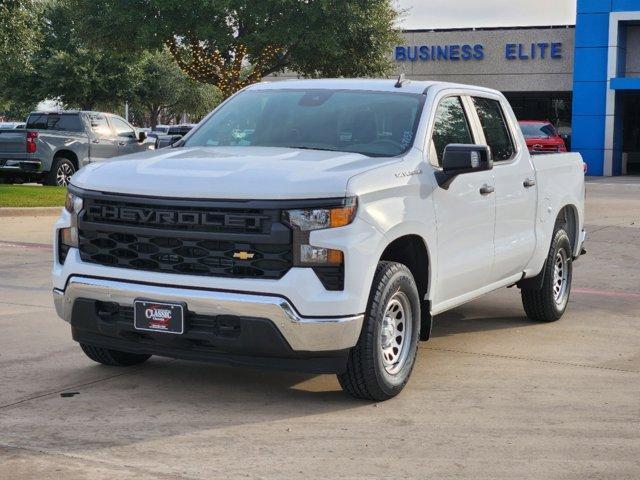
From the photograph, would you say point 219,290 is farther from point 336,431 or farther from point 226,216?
point 336,431

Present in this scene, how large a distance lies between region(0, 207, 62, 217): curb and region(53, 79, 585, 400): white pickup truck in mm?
11037

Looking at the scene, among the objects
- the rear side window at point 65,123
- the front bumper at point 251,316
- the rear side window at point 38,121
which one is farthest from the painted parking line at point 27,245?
the rear side window at point 38,121

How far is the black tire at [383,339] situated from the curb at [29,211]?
1240 centimetres

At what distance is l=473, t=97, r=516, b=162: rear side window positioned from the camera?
→ 7.97 m

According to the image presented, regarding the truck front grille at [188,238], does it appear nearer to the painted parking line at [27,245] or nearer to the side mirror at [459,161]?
the side mirror at [459,161]

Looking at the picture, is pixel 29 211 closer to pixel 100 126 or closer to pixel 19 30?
pixel 100 126

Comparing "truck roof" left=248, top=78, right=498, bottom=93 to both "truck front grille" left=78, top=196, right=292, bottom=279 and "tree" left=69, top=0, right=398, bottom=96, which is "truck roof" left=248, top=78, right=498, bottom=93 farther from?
"tree" left=69, top=0, right=398, bottom=96

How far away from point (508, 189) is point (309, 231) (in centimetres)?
263

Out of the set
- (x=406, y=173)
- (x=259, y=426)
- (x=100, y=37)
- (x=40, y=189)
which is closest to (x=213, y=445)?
(x=259, y=426)

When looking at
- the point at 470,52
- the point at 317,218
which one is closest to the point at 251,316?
the point at 317,218

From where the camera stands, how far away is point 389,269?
6.08m

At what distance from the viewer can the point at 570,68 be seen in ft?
150

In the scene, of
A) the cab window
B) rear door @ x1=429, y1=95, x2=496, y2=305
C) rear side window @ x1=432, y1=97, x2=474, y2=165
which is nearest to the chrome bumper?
rear door @ x1=429, y1=95, x2=496, y2=305

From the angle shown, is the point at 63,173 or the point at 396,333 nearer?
the point at 396,333
